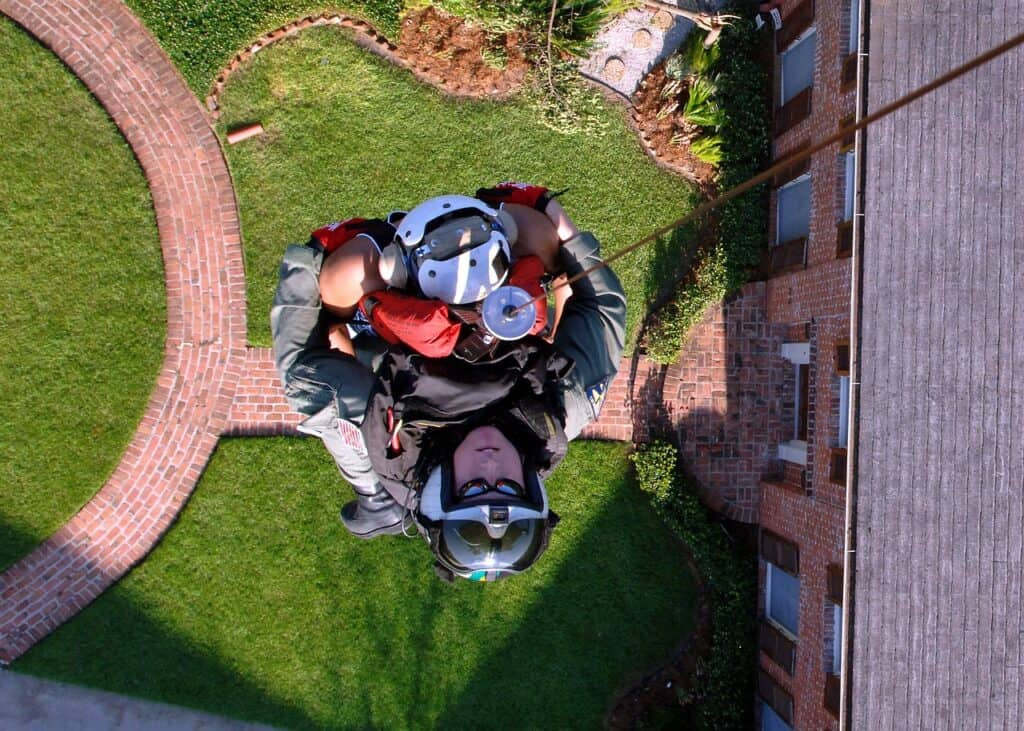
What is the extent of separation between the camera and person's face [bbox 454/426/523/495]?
4.98 metres

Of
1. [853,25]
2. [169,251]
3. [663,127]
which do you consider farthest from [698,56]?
[169,251]

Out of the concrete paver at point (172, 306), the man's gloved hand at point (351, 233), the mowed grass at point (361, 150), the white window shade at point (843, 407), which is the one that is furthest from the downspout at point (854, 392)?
the concrete paver at point (172, 306)

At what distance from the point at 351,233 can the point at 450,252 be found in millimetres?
1364

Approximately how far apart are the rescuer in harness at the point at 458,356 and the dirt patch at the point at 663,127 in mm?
4441

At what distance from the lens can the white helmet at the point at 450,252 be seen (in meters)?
5.02

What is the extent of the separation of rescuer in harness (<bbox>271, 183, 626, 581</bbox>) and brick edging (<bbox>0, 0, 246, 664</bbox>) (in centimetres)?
419

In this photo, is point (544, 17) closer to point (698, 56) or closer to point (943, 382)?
point (698, 56)

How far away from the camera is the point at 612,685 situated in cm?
998

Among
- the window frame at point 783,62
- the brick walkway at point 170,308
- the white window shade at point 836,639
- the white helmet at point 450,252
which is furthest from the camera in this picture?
the brick walkway at point 170,308

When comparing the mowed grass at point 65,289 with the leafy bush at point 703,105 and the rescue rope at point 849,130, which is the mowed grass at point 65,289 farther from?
the leafy bush at point 703,105

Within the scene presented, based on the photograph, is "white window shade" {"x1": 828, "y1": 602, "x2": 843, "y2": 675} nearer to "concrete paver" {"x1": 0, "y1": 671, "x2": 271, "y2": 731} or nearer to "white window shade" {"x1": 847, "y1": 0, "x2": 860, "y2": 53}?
"white window shade" {"x1": 847, "y1": 0, "x2": 860, "y2": 53}

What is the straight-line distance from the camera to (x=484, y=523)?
4.81 meters

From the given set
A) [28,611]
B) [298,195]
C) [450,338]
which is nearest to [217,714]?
[28,611]

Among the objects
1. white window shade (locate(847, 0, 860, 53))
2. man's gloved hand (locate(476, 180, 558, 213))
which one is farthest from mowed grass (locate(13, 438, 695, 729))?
white window shade (locate(847, 0, 860, 53))
